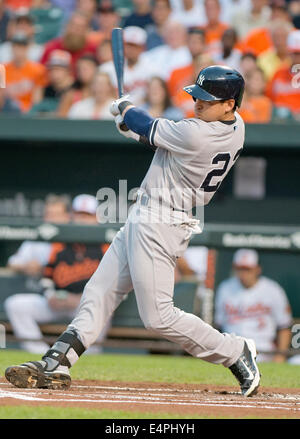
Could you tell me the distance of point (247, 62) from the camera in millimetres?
8969

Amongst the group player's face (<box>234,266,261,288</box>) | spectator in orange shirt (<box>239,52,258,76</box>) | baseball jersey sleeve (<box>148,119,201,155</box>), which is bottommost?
player's face (<box>234,266,261,288</box>)

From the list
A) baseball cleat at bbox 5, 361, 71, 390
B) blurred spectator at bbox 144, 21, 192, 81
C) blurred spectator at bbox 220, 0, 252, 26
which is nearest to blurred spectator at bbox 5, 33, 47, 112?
blurred spectator at bbox 144, 21, 192, 81

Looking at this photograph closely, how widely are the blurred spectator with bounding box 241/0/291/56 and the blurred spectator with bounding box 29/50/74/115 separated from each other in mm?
1944

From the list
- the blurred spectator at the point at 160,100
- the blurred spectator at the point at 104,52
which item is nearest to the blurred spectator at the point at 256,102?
the blurred spectator at the point at 160,100

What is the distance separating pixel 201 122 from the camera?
452 centimetres

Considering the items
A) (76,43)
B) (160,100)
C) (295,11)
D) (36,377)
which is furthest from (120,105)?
(295,11)

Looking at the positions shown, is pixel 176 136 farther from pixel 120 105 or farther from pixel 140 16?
pixel 140 16

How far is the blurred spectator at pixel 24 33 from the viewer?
1045cm

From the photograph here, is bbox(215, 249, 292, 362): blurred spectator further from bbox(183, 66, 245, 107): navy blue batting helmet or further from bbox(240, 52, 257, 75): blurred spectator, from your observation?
bbox(183, 66, 245, 107): navy blue batting helmet

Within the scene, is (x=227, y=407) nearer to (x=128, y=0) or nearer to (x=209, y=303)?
(x=209, y=303)

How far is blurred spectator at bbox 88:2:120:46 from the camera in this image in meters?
10.5

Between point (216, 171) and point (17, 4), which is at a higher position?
point (17, 4)

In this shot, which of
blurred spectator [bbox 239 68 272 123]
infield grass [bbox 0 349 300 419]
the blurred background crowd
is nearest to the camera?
infield grass [bbox 0 349 300 419]

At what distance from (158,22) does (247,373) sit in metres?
6.46
